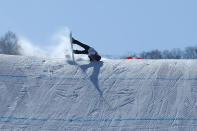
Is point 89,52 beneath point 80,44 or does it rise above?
beneath

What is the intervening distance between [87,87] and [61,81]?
2.03 ft

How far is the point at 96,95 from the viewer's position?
9492 millimetres

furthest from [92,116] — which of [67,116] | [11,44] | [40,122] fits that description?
[11,44]

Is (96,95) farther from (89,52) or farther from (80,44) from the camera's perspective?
(80,44)

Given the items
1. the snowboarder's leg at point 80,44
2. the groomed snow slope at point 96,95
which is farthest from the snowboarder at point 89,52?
the groomed snow slope at point 96,95

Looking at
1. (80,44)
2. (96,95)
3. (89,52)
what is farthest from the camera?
(80,44)

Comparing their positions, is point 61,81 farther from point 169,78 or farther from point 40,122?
point 169,78

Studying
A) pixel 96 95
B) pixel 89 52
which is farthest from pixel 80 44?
pixel 96 95

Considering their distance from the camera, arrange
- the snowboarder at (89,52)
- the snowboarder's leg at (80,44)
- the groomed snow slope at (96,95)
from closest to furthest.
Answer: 1. the groomed snow slope at (96,95)
2. the snowboarder at (89,52)
3. the snowboarder's leg at (80,44)

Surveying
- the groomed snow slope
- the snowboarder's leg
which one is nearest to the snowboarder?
the snowboarder's leg

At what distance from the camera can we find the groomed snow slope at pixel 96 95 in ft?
28.9

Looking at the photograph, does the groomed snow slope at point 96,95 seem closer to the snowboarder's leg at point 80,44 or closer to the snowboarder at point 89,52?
the snowboarder at point 89,52

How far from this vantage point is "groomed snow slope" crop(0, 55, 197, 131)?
8820 mm

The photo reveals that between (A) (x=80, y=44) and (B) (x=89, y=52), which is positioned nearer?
(B) (x=89, y=52)
